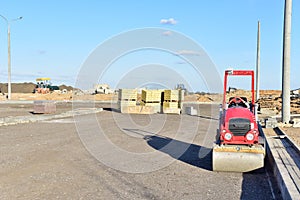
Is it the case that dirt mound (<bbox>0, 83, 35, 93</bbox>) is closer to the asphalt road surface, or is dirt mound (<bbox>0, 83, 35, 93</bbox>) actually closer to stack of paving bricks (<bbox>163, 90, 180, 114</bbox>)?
stack of paving bricks (<bbox>163, 90, 180, 114</bbox>)

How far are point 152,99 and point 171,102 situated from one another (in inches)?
69.0

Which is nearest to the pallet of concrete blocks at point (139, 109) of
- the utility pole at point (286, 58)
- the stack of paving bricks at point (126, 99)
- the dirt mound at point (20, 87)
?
the stack of paving bricks at point (126, 99)

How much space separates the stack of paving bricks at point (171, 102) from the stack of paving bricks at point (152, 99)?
2.19 ft

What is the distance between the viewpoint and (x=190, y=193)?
23.4 feet

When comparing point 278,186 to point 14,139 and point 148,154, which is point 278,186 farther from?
point 14,139

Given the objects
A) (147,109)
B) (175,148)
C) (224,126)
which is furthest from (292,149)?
(147,109)

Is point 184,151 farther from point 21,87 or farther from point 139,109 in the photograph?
point 21,87

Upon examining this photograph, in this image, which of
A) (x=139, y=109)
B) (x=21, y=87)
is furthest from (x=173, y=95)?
(x=21, y=87)

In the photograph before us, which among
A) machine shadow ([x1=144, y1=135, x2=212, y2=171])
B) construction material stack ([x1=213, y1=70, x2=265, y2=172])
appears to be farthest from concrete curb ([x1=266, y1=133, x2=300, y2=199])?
machine shadow ([x1=144, y1=135, x2=212, y2=171])

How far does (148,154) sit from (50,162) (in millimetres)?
3123

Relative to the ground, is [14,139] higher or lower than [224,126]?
lower

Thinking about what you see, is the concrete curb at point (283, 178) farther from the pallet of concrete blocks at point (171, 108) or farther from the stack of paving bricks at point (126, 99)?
the stack of paving bricks at point (126, 99)

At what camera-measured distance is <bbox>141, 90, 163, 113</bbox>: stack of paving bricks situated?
3353 cm

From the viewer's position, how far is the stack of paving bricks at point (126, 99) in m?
33.2
